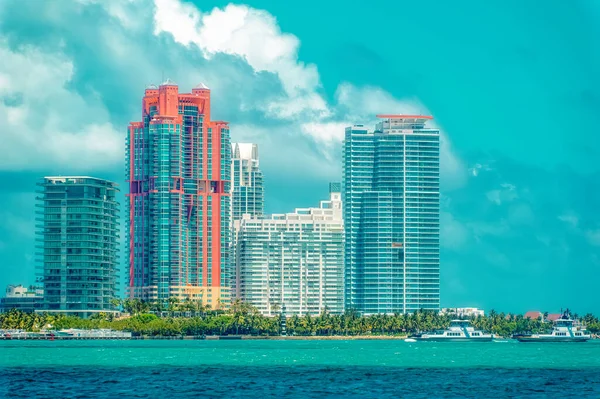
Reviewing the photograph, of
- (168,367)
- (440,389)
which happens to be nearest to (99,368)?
(168,367)

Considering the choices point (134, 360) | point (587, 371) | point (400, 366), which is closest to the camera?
point (587, 371)

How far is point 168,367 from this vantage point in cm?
17275

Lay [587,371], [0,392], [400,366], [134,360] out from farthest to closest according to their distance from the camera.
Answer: [134,360] < [400,366] < [587,371] < [0,392]

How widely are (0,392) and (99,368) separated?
4352 centimetres

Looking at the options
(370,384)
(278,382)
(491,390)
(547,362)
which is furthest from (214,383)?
(547,362)

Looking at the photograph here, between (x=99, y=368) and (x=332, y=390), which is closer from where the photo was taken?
(x=332, y=390)

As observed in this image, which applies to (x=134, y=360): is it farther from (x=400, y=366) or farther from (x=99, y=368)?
(x=400, y=366)

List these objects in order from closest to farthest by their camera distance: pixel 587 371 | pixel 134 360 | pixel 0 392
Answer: pixel 0 392, pixel 587 371, pixel 134 360

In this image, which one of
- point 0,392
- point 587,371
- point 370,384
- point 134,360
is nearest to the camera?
point 0,392

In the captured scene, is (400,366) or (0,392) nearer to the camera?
(0,392)

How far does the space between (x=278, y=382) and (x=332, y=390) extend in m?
13.0

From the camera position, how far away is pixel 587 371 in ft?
554

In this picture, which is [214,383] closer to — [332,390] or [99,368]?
[332,390]

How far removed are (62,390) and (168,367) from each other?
4475 centimetres
